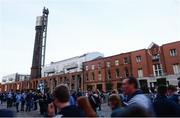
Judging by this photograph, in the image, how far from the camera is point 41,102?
15.9 meters

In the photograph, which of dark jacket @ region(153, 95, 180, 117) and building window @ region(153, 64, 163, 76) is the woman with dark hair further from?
building window @ region(153, 64, 163, 76)

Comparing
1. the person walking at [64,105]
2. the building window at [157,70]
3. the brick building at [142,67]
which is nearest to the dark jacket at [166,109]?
the person walking at [64,105]

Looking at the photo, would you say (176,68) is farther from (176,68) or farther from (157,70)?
(157,70)

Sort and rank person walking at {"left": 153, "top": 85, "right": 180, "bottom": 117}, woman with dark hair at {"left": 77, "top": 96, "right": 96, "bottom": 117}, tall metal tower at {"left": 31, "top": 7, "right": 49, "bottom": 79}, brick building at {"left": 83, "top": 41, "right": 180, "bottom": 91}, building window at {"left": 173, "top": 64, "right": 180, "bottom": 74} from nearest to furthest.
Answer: woman with dark hair at {"left": 77, "top": 96, "right": 96, "bottom": 117} → person walking at {"left": 153, "top": 85, "right": 180, "bottom": 117} → building window at {"left": 173, "top": 64, "right": 180, "bottom": 74} → brick building at {"left": 83, "top": 41, "right": 180, "bottom": 91} → tall metal tower at {"left": 31, "top": 7, "right": 49, "bottom": 79}

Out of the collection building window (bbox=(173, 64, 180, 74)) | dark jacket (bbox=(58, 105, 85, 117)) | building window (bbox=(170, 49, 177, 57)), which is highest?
building window (bbox=(170, 49, 177, 57))

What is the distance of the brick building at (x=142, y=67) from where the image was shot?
116ft

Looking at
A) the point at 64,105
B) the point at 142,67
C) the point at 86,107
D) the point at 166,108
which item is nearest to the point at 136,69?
the point at 142,67

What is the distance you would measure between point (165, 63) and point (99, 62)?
56.3 feet

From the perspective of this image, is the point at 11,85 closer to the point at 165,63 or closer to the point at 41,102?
the point at 165,63

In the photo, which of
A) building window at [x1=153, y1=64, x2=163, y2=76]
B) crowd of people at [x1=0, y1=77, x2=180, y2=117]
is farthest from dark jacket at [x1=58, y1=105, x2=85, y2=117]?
building window at [x1=153, y1=64, x2=163, y2=76]

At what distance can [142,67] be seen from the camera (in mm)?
39312

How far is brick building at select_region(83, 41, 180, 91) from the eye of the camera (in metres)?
35.3

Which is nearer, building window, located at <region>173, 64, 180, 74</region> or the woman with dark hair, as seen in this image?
the woman with dark hair

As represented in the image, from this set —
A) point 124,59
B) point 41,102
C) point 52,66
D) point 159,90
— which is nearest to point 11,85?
point 52,66
